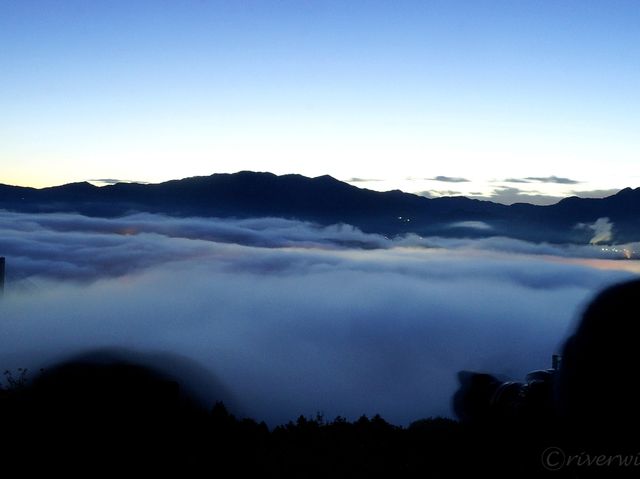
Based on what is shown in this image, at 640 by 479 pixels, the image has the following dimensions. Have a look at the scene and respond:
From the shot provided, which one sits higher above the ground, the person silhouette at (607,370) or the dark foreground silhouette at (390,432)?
the person silhouette at (607,370)

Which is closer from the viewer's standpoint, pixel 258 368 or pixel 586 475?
pixel 586 475

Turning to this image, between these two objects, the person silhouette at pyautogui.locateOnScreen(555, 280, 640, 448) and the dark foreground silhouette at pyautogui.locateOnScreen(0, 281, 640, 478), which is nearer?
the person silhouette at pyautogui.locateOnScreen(555, 280, 640, 448)

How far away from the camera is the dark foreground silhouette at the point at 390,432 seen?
18.0ft

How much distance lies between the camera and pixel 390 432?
35.1 feet

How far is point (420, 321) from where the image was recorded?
6934 inches

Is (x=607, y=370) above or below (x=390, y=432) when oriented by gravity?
above

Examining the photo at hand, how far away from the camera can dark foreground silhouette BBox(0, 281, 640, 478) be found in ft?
18.0

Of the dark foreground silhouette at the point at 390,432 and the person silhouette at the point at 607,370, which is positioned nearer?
the person silhouette at the point at 607,370

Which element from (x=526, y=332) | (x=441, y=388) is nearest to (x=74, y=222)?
(x=441, y=388)

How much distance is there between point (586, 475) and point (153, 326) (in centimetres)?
14479

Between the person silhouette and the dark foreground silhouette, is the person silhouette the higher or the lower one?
the higher one

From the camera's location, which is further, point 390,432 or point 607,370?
point 390,432

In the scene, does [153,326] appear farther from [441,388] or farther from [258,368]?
[441,388]

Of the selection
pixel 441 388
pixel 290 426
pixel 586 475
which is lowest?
pixel 441 388
